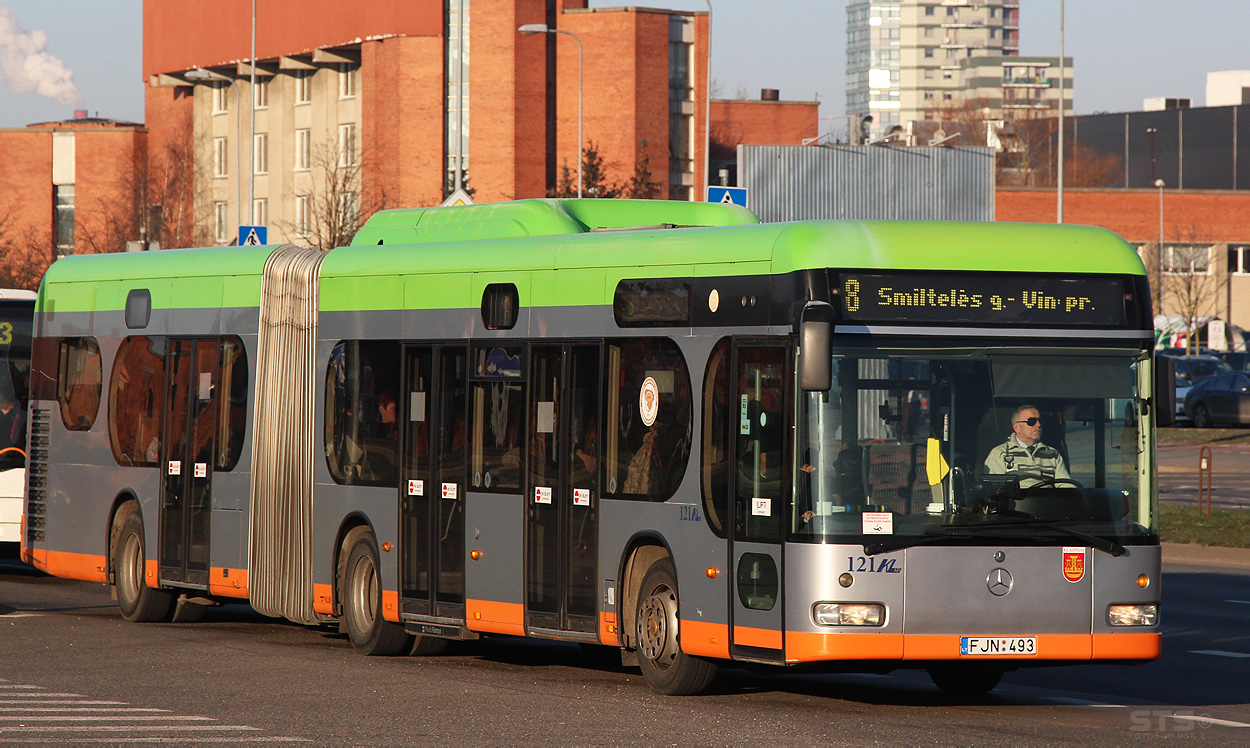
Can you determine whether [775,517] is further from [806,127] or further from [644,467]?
[806,127]

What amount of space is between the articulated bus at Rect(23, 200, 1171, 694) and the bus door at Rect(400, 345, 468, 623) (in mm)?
24

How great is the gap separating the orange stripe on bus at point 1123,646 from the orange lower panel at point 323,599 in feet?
21.0

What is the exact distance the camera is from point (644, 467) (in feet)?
38.1

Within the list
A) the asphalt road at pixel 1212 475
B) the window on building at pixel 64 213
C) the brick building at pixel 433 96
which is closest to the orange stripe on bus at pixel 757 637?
the asphalt road at pixel 1212 475

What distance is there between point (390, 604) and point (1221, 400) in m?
39.7

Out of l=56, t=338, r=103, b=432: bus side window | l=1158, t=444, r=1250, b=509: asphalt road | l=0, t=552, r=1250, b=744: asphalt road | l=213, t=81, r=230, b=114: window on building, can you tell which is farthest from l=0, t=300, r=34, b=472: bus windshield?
l=213, t=81, r=230, b=114: window on building

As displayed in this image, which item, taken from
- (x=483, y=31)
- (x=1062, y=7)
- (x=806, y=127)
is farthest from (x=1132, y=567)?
(x=806, y=127)

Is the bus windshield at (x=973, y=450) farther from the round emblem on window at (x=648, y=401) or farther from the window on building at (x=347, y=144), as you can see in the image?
the window on building at (x=347, y=144)

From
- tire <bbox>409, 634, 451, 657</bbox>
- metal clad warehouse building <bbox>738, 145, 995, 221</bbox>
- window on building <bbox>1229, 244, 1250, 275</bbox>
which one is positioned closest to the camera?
tire <bbox>409, 634, 451, 657</bbox>

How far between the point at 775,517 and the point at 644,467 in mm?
1351

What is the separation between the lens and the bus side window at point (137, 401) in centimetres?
1672

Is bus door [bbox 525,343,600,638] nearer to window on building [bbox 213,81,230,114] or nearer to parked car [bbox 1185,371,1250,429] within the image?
parked car [bbox 1185,371,1250,429]

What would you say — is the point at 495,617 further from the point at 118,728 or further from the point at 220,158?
the point at 220,158

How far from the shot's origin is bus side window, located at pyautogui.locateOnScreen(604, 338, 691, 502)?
447 inches
